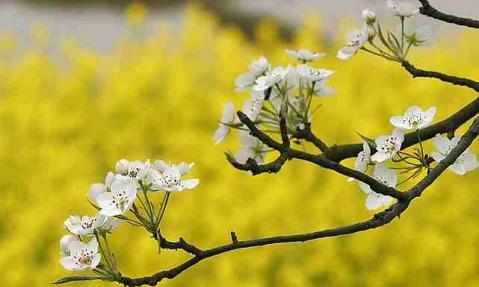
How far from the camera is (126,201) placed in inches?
32.0

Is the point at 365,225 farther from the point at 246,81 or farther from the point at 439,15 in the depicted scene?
the point at 246,81

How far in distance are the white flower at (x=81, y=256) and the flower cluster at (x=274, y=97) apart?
0.71 feet

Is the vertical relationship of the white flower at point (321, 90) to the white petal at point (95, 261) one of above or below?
above

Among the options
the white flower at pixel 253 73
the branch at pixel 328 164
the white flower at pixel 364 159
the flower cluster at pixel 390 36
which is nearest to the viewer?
the branch at pixel 328 164

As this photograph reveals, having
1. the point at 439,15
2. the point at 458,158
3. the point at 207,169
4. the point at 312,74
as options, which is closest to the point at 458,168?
the point at 458,158

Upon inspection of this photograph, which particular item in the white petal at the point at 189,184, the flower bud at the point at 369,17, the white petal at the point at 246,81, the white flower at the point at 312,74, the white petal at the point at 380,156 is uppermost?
the flower bud at the point at 369,17

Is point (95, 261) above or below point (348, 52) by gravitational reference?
below

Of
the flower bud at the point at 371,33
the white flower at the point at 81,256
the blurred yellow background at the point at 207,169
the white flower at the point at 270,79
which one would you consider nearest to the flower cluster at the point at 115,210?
the white flower at the point at 81,256

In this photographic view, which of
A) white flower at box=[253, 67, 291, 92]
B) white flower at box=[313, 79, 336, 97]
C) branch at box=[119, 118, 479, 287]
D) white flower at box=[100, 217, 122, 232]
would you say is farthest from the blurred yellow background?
branch at box=[119, 118, 479, 287]

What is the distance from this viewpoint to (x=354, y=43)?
38.5 inches

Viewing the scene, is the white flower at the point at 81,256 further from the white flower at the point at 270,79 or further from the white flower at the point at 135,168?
the white flower at the point at 270,79

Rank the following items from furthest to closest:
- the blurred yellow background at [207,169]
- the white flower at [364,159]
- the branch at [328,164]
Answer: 1. the blurred yellow background at [207,169]
2. the white flower at [364,159]
3. the branch at [328,164]

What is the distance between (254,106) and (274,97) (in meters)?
0.03

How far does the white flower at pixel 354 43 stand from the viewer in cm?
97
